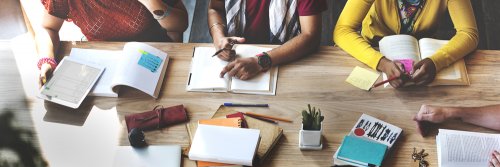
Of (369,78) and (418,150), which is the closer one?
(418,150)

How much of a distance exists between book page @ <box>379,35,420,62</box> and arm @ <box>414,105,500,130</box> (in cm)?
25

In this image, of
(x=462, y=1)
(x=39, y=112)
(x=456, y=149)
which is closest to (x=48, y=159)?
(x=39, y=112)

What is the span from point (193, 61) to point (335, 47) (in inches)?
20.5

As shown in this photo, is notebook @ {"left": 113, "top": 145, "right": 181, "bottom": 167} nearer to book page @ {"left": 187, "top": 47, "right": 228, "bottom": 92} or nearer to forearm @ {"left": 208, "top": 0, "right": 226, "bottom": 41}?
book page @ {"left": 187, "top": 47, "right": 228, "bottom": 92}

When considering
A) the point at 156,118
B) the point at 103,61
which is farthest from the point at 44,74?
the point at 156,118

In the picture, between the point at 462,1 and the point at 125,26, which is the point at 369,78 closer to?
the point at 462,1

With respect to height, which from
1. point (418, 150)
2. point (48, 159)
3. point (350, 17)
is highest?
point (350, 17)

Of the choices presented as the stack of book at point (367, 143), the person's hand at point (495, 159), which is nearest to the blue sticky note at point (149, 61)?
the stack of book at point (367, 143)

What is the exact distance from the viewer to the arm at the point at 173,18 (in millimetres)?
2047

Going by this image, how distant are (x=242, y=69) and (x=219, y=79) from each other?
3.4 inches

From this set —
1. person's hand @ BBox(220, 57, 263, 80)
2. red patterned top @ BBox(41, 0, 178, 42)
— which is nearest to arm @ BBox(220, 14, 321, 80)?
person's hand @ BBox(220, 57, 263, 80)

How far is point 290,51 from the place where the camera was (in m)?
1.90

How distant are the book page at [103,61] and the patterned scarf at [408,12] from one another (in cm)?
106

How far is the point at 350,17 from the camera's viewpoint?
1.96 metres
